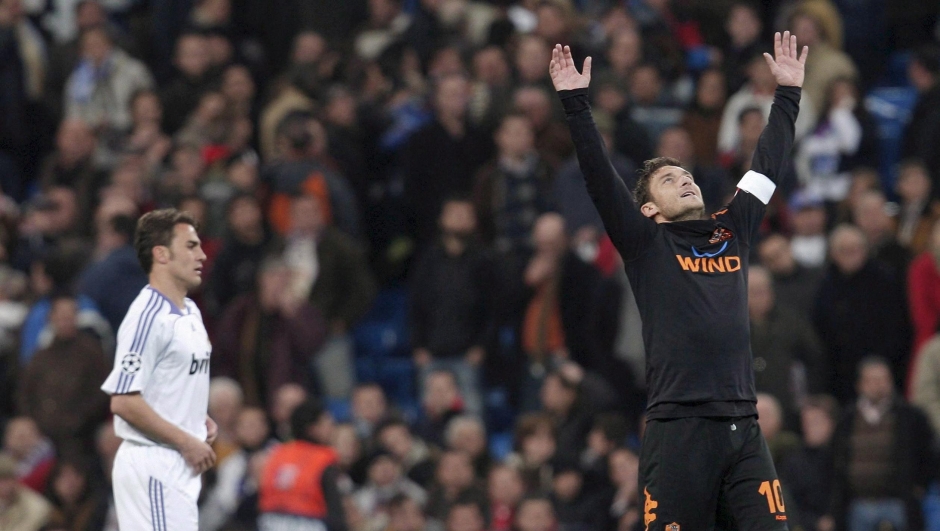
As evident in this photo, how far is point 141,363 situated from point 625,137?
8.02 m

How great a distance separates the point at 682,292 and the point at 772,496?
0.99 m

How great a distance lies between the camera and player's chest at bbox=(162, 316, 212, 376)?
825cm

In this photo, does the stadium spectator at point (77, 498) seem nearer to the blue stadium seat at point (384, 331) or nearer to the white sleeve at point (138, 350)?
the blue stadium seat at point (384, 331)

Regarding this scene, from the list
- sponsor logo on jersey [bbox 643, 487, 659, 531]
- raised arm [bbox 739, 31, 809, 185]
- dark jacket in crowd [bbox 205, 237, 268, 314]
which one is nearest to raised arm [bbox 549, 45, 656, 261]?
raised arm [bbox 739, 31, 809, 185]

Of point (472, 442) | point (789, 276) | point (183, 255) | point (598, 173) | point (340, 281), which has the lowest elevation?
point (472, 442)

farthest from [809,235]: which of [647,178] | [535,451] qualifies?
[647,178]

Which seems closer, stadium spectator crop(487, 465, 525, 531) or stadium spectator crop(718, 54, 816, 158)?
stadium spectator crop(487, 465, 525, 531)

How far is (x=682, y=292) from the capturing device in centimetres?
771

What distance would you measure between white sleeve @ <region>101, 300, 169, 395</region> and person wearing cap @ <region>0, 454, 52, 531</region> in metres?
5.81

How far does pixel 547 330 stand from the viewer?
14.6 metres

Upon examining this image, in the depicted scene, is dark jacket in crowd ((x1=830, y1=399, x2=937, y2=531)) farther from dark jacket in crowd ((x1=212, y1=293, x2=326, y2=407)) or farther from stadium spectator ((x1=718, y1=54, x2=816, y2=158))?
dark jacket in crowd ((x1=212, y1=293, x2=326, y2=407))

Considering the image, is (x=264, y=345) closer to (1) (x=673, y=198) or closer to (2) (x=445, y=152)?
(2) (x=445, y=152)

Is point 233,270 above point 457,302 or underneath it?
above

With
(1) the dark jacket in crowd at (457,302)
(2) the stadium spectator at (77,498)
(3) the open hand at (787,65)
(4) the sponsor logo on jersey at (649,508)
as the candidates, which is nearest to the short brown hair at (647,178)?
(3) the open hand at (787,65)
